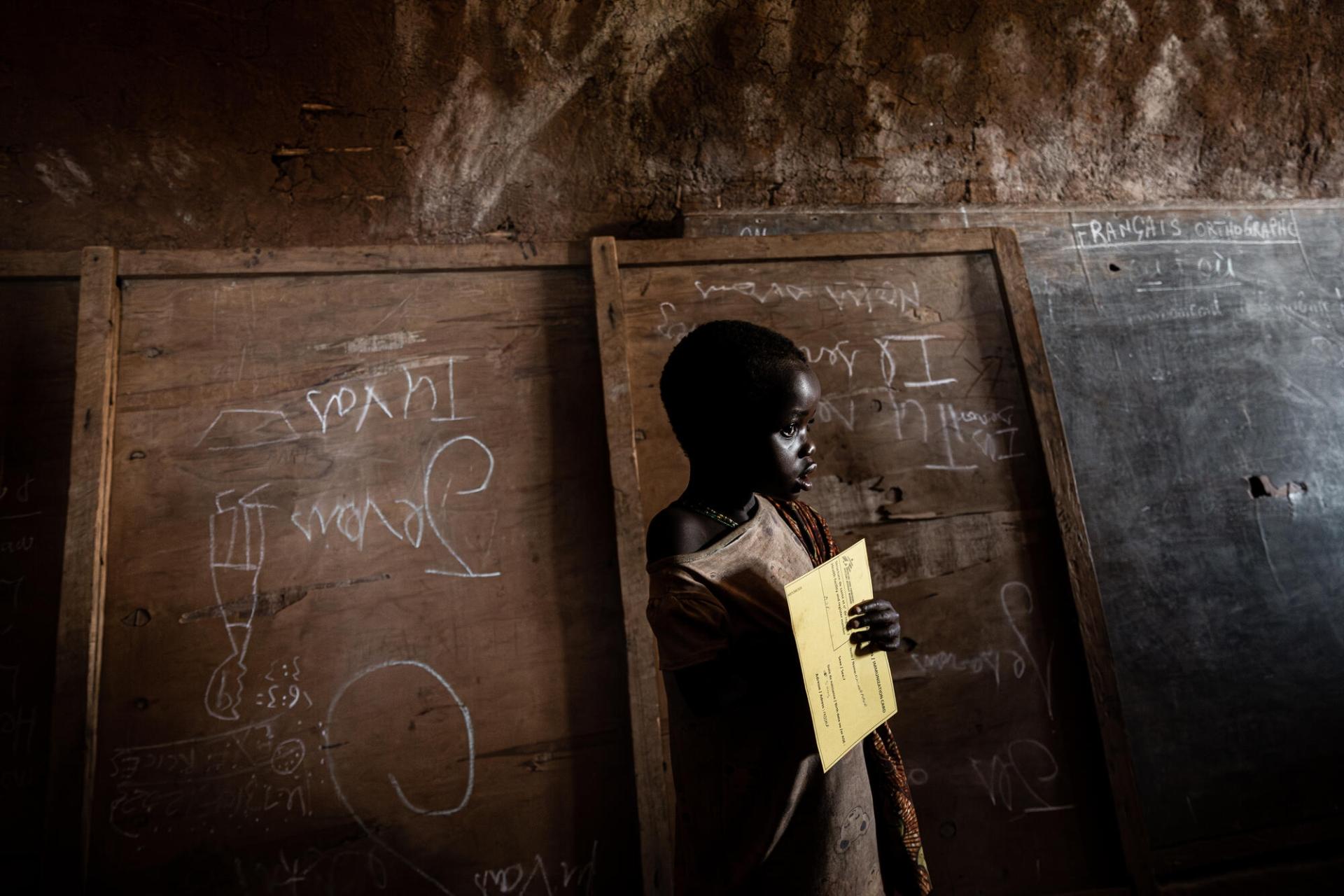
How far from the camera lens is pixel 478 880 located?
1919mm

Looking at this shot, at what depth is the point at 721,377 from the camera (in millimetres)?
1171

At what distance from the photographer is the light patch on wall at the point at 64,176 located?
7.24ft

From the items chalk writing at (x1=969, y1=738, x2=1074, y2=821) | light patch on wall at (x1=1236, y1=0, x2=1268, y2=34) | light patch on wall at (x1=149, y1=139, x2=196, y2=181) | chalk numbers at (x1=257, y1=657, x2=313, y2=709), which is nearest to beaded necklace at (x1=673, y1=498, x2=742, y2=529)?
chalk numbers at (x1=257, y1=657, x2=313, y2=709)

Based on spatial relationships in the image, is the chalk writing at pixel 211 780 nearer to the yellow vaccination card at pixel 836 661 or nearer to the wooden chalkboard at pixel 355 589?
the wooden chalkboard at pixel 355 589

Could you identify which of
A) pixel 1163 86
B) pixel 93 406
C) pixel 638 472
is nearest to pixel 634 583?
pixel 638 472

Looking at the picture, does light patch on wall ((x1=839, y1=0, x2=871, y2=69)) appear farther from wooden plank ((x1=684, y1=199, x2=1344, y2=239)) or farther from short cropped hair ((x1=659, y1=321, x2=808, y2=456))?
short cropped hair ((x1=659, y1=321, x2=808, y2=456))

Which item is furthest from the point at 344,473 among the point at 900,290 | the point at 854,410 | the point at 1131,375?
the point at 1131,375

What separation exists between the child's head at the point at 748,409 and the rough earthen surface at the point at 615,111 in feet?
4.74

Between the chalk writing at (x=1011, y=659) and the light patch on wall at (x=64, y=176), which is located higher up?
the light patch on wall at (x=64, y=176)

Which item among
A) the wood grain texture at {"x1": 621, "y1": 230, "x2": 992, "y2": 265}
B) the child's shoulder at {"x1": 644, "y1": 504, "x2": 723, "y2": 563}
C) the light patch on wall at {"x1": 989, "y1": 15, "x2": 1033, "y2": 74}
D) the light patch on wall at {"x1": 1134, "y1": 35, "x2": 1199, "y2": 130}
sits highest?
the light patch on wall at {"x1": 989, "y1": 15, "x2": 1033, "y2": 74}

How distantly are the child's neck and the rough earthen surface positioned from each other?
1537 millimetres

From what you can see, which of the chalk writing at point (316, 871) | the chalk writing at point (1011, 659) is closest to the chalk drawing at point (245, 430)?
the chalk writing at point (316, 871)

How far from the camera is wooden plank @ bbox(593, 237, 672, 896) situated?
1.93 meters

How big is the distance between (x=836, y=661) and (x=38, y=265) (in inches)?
92.9
